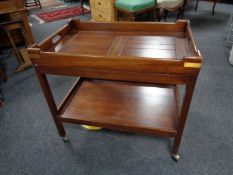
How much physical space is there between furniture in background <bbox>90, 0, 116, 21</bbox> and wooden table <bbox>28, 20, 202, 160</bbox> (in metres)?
1.59

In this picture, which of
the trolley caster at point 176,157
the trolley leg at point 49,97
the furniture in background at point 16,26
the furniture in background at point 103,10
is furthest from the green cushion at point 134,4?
the trolley caster at point 176,157

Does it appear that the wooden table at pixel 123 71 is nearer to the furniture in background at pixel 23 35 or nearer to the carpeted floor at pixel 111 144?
the carpeted floor at pixel 111 144

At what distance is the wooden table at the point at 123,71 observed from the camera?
83cm

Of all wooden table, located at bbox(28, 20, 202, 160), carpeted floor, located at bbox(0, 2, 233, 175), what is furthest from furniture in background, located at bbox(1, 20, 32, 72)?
wooden table, located at bbox(28, 20, 202, 160)

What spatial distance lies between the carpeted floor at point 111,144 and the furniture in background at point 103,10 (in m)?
1.52

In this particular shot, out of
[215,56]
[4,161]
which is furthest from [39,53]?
[215,56]

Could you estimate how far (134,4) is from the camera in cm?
240

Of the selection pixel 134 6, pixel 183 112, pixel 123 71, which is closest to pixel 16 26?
pixel 134 6

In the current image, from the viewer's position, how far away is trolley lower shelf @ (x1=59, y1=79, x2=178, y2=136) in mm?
1136

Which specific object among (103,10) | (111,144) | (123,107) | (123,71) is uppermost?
(123,71)

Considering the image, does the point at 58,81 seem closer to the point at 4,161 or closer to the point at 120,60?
the point at 4,161

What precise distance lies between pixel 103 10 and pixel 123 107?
7.06ft

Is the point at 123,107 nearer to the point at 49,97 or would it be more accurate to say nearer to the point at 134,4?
the point at 49,97

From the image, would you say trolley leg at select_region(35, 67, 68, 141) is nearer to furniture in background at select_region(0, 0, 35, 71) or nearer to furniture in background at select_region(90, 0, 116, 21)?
furniture in background at select_region(0, 0, 35, 71)
